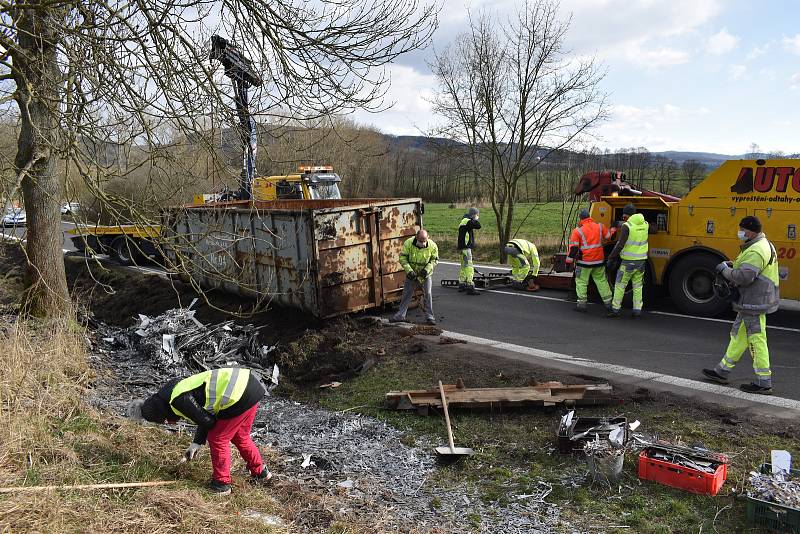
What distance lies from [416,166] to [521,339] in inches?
1420

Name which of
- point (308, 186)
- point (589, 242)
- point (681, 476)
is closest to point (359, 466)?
point (681, 476)

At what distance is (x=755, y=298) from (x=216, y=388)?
561 centimetres

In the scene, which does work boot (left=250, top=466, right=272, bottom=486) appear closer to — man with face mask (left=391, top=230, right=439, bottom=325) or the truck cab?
man with face mask (left=391, top=230, right=439, bottom=325)

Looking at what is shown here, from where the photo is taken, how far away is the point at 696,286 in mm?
10172

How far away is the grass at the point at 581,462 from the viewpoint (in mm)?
4324

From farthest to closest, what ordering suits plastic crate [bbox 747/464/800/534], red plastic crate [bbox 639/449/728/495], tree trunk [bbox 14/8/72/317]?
tree trunk [bbox 14/8/72/317] < red plastic crate [bbox 639/449/728/495] < plastic crate [bbox 747/464/800/534]

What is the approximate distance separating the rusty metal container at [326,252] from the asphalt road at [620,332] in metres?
1.14

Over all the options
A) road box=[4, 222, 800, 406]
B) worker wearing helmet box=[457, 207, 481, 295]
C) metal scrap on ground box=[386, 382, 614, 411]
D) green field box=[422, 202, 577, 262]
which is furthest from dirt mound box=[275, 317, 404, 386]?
green field box=[422, 202, 577, 262]

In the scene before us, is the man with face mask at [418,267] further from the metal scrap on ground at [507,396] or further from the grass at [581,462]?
the metal scrap on ground at [507,396]

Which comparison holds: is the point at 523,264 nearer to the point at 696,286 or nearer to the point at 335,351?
the point at 696,286

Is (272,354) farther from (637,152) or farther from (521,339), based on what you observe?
(637,152)

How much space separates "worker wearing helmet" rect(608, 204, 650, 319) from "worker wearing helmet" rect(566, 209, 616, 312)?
28 cm

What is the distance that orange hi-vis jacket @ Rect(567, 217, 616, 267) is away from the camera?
412 inches

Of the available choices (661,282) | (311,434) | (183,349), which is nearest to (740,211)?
(661,282)
